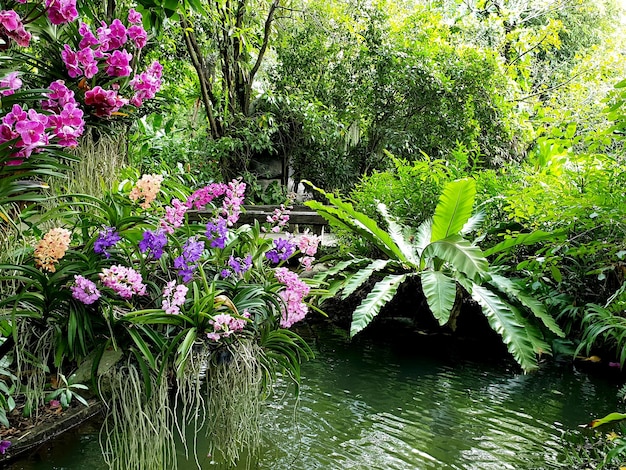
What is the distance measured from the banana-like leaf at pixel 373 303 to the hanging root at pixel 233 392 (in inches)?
64.7

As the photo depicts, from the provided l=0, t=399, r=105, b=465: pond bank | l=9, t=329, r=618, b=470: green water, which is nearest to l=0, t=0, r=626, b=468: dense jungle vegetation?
l=0, t=399, r=105, b=465: pond bank

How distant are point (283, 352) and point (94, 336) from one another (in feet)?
2.11

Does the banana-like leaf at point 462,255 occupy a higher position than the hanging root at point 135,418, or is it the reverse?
the banana-like leaf at point 462,255

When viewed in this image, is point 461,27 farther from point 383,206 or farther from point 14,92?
point 14,92

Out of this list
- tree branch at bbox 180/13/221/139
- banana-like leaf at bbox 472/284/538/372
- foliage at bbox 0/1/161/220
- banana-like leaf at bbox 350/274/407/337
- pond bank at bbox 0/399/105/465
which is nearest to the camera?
foliage at bbox 0/1/161/220

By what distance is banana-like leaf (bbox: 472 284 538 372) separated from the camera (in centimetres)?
332

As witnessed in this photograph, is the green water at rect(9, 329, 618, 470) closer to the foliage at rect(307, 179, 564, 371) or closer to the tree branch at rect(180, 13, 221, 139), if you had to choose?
the foliage at rect(307, 179, 564, 371)

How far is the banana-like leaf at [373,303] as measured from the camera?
11.4 ft

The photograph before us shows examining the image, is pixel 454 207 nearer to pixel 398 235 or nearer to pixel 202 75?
pixel 398 235

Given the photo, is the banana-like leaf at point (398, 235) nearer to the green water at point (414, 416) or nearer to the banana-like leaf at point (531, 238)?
the banana-like leaf at point (531, 238)

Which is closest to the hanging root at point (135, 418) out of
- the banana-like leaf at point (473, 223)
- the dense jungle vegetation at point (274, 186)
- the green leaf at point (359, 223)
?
the dense jungle vegetation at point (274, 186)

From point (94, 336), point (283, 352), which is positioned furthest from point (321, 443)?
point (94, 336)

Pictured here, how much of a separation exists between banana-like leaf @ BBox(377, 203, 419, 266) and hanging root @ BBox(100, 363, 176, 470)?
310cm

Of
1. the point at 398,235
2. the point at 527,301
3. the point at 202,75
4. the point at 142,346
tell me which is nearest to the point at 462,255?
the point at 527,301
